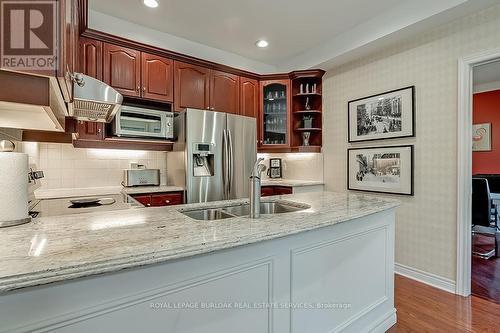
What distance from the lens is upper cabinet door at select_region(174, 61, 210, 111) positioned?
3209 millimetres

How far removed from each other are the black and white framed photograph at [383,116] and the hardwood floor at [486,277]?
5.19 ft

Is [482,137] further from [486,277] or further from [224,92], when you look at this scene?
[224,92]

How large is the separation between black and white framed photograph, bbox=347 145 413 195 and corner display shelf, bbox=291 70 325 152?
635 mm

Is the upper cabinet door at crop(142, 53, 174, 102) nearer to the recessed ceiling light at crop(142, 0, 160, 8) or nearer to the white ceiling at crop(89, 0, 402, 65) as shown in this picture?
the white ceiling at crop(89, 0, 402, 65)

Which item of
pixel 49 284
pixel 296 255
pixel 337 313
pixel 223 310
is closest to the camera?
pixel 49 284

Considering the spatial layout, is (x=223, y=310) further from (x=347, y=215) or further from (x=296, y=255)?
(x=347, y=215)

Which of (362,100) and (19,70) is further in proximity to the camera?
(362,100)

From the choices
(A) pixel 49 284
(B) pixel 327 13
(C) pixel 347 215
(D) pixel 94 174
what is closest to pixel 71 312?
(A) pixel 49 284

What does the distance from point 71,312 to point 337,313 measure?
1353 millimetres

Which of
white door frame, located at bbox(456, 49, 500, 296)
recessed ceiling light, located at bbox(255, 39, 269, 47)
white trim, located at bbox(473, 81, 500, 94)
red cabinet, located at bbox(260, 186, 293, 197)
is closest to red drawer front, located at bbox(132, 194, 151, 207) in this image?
red cabinet, located at bbox(260, 186, 293, 197)

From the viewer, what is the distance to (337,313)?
1.50 meters

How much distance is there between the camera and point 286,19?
287 centimetres

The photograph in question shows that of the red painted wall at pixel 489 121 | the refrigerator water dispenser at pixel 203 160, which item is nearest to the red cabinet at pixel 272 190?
the refrigerator water dispenser at pixel 203 160

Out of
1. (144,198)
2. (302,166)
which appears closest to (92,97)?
(144,198)
